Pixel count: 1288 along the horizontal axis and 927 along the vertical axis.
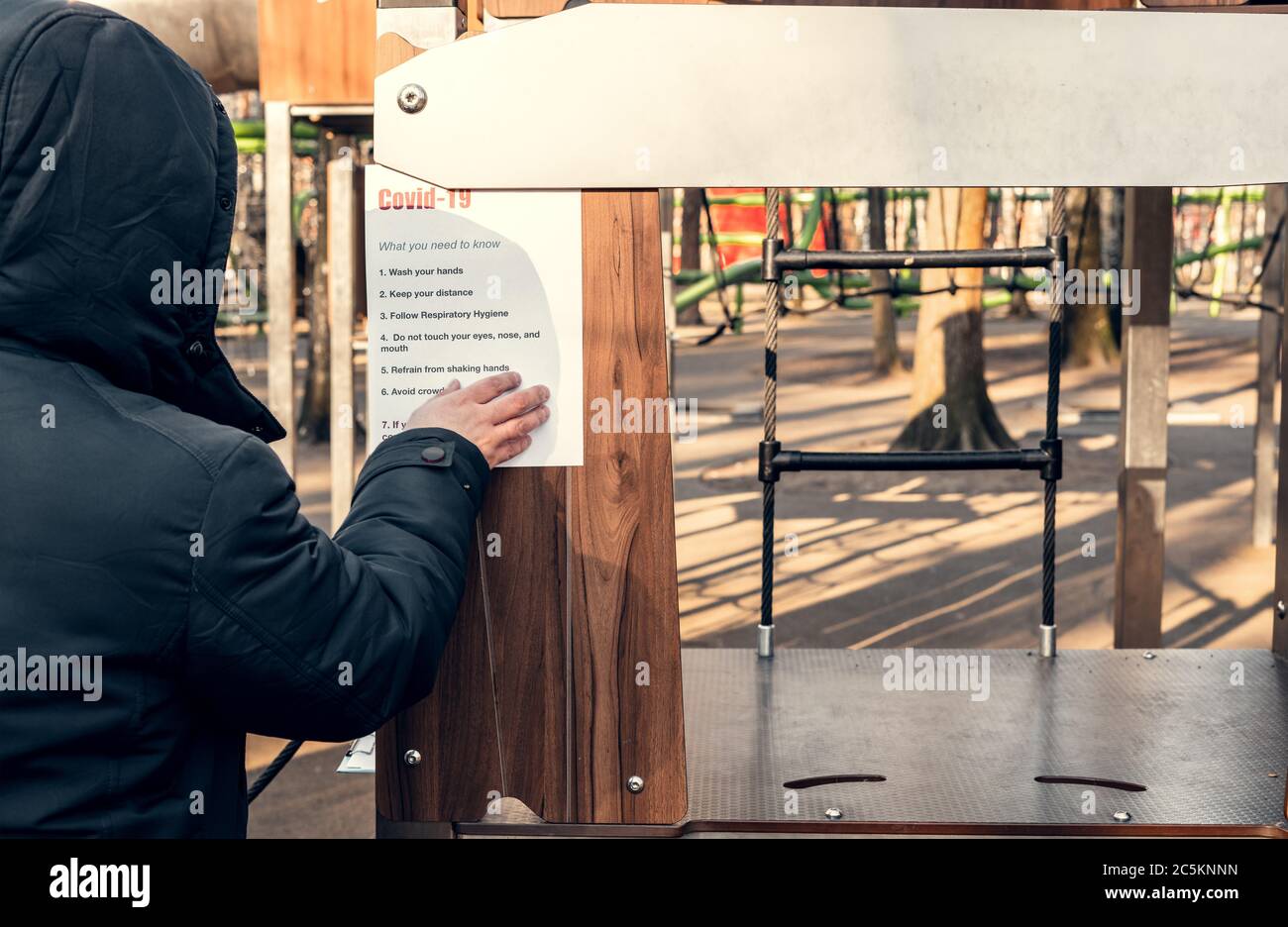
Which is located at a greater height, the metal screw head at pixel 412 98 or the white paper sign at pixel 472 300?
the metal screw head at pixel 412 98

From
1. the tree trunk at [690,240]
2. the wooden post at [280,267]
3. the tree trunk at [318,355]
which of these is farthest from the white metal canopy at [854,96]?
the tree trunk at [690,240]

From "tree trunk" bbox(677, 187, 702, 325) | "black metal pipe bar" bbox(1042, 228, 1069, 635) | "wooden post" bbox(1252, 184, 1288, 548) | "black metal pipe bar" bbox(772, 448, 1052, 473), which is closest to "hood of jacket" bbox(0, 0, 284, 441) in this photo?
"black metal pipe bar" bbox(772, 448, 1052, 473)

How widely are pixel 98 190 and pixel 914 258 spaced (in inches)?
69.8

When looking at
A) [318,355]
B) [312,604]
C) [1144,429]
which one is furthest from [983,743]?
A: [318,355]

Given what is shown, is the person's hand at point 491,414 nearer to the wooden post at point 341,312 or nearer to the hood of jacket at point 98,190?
the hood of jacket at point 98,190

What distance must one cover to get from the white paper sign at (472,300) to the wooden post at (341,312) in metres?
3.97

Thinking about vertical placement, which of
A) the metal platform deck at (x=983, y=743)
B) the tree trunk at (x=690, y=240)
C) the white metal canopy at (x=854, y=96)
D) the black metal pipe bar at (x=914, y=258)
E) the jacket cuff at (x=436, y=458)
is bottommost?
the metal platform deck at (x=983, y=743)

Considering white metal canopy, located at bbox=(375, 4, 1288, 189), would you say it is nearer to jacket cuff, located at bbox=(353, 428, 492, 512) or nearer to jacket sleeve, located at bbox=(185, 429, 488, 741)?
jacket cuff, located at bbox=(353, 428, 492, 512)

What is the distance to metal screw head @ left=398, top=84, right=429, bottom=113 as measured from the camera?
170cm

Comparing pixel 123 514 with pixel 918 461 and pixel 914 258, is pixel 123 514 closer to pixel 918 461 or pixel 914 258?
pixel 918 461

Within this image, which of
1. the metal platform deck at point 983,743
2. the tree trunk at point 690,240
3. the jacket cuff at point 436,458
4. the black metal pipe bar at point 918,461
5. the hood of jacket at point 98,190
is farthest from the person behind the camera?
the tree trunk at point 690,240

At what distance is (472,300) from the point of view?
5.78 feet

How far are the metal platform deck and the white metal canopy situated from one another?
0.81 meters

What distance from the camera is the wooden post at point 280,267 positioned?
228 inches
